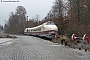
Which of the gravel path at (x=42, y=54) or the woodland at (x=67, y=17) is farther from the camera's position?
the woodland at (x=67, y=17)

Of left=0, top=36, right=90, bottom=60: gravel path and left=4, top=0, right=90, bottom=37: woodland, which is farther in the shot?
left=4, top=0, right=90, bottom=37: woodland

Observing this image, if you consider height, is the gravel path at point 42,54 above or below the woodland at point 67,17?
below

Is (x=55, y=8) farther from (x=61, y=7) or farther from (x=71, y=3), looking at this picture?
(x=71, y=3)

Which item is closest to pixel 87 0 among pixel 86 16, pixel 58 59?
pixel 86 16

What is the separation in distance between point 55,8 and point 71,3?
16.6 metres

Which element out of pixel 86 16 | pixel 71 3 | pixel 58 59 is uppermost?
pixel 71 3

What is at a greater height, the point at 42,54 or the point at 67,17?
the point at 67,17

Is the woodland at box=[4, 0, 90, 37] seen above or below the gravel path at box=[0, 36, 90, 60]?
above

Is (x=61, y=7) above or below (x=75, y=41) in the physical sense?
above

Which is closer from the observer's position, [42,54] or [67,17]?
[42,54]

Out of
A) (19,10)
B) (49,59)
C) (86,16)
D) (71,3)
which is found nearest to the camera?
(49,59)

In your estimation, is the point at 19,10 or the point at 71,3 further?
the point at 19,10

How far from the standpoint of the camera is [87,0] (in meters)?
47.0

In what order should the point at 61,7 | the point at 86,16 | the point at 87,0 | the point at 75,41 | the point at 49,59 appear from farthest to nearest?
1. the point at 61,7
2. the point at 86,16
3. the point at 87,0
4. the point at 75,41
5. the point at 49,59
